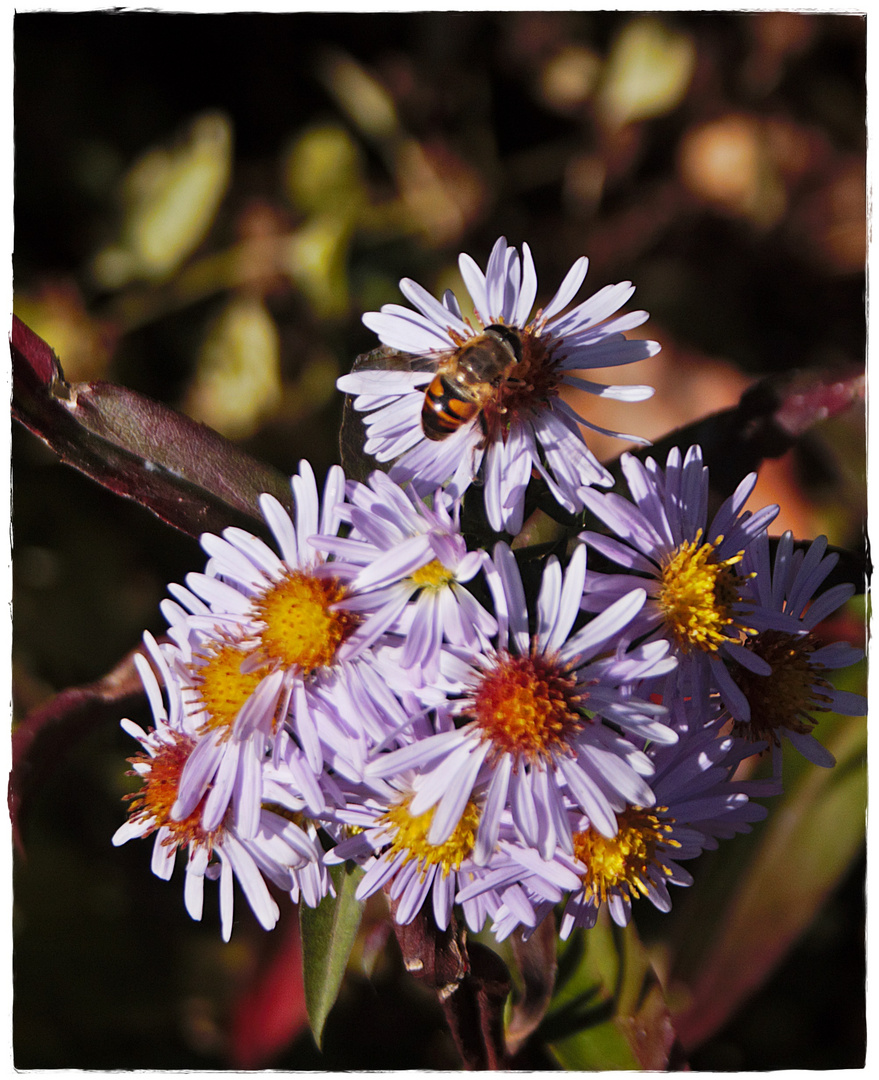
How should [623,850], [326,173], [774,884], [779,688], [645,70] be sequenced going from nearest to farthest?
[623,850]
[779,688]
[774,884]
[326,173]
[645,70]

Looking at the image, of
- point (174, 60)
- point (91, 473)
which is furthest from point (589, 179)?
point (91, 473)

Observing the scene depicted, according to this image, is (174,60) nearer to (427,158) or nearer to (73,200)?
(73,200)

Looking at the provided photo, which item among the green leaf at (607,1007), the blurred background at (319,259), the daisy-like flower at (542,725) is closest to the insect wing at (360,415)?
the daisy-like flower at (542,725)

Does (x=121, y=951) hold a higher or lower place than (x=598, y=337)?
lower

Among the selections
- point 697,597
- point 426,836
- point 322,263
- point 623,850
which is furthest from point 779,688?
point 322,263

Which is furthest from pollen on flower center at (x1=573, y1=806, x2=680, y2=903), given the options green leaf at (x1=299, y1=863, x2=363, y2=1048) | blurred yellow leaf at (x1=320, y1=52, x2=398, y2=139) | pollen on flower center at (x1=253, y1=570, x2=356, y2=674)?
blurred yellow leaf at (x1=320, y1=52, x2=398, y2=139)

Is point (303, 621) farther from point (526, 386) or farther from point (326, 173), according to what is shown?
point (326, 173)

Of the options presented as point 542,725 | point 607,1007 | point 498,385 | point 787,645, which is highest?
point 498,385
